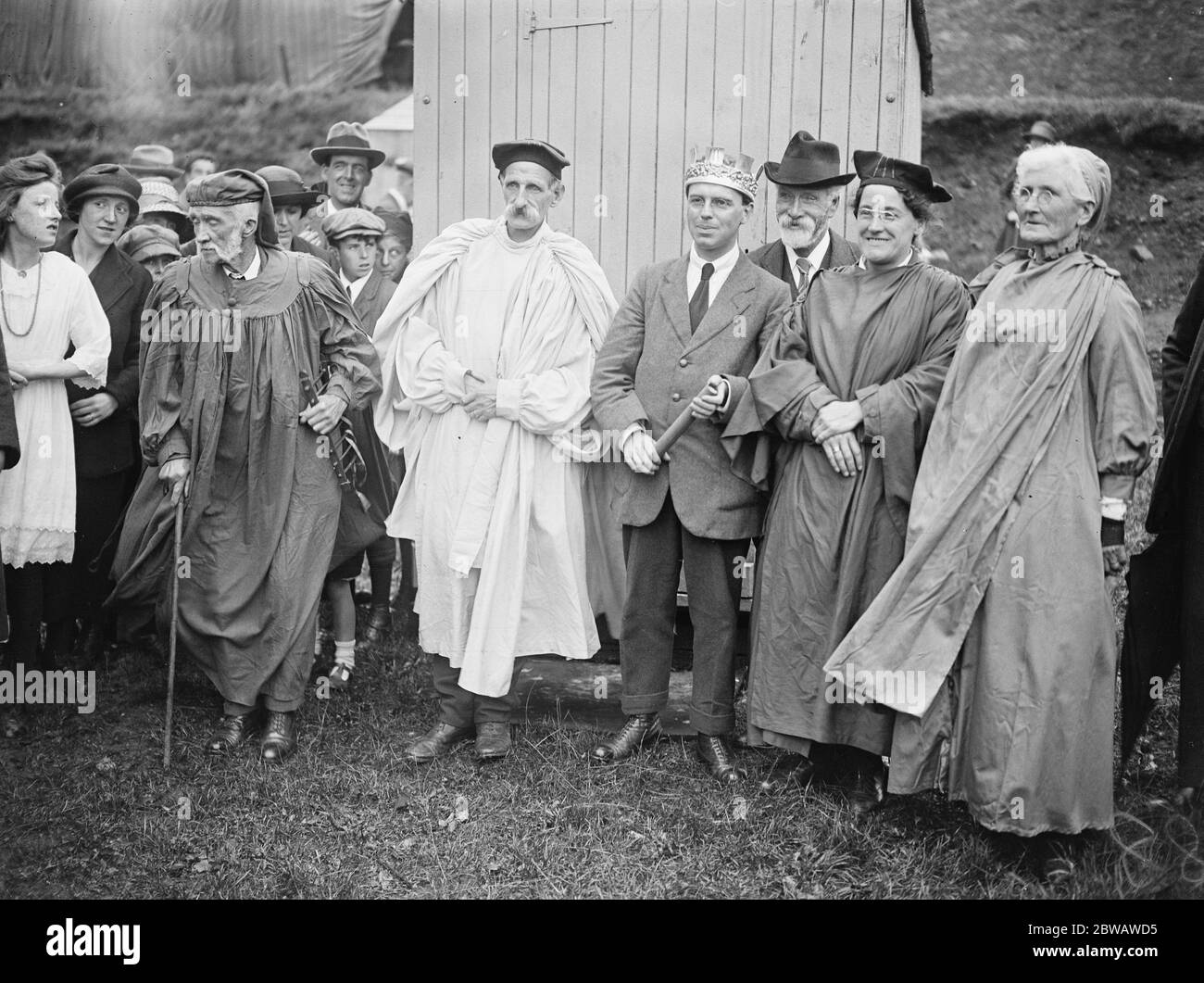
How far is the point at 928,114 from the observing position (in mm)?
14227

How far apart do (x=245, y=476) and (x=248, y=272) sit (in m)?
0.80

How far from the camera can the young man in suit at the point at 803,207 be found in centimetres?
511

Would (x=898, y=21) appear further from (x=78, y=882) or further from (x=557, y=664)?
(x=78, y=882)

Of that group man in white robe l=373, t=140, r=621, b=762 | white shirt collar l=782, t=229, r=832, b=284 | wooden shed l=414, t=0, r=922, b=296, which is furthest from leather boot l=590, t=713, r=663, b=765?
wooden shed l=414, t=0, r=922, b=296

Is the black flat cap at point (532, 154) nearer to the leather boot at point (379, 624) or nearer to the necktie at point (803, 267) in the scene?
the necktie at point (803, 267)

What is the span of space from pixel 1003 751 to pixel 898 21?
3413 millimetres

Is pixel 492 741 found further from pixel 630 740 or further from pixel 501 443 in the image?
pixel 501 443

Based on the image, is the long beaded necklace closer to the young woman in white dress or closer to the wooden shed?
the young woman in white dress

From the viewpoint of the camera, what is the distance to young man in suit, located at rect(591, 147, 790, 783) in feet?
14.5

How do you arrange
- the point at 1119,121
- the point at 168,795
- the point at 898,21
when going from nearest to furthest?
the point at 168,795 < the point at 898,21 < the point at 1119,121

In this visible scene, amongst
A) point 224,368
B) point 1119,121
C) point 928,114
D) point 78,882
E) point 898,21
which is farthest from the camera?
A: point 928,114

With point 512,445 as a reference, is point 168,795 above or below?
below

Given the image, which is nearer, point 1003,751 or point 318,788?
point 1003,751

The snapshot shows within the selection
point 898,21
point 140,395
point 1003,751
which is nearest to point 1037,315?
point 1003,751
